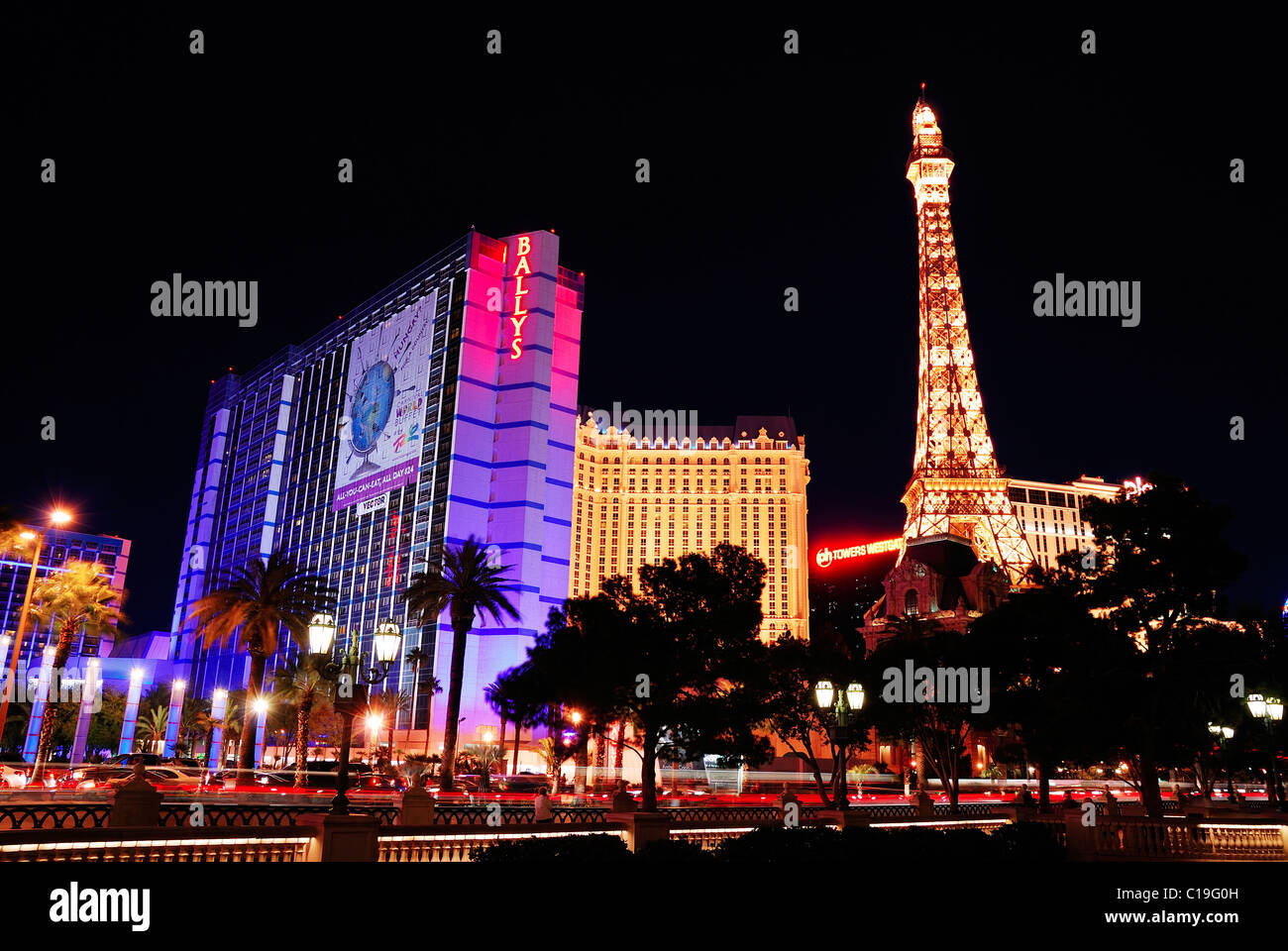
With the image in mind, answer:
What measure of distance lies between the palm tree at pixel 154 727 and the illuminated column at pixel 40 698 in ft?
60.9

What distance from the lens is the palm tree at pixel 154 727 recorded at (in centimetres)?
9675

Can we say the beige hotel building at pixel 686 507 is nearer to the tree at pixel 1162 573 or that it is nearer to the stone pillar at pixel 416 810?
the tree at pixel 1162 573

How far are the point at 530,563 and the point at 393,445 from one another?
2842 cm

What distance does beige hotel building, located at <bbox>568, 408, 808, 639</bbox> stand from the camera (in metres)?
187

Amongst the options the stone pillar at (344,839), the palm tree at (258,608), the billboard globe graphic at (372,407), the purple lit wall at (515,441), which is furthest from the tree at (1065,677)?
the billboard globe graphic at (372,407)

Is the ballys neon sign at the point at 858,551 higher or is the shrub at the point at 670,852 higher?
the ballys neon sign at the point at 858,551

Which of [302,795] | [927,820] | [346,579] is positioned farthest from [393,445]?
[927,820]

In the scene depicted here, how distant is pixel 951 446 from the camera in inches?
4815

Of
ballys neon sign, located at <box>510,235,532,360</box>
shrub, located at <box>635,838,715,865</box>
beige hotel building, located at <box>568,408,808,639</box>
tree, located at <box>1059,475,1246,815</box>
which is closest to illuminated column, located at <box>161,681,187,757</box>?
ballys neon sign, located at <box>510,235,532,360</box>

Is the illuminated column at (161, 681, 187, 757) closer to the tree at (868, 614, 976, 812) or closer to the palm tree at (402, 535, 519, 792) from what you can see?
the palm tree at (402, 535, 519, 792)

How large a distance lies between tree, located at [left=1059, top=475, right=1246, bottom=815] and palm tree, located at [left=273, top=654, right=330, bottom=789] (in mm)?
34506

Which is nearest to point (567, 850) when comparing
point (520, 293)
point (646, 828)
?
point (646, 828)

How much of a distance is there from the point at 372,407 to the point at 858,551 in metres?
99.2
